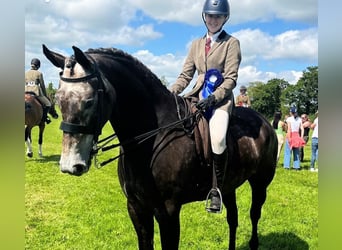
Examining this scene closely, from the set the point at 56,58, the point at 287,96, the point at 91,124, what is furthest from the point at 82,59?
the point at 287,96

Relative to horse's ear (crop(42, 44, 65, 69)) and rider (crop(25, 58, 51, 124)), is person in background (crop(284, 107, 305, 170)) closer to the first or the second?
rider (crop(25, 58, 51, 124))

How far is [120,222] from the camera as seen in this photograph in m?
6.55

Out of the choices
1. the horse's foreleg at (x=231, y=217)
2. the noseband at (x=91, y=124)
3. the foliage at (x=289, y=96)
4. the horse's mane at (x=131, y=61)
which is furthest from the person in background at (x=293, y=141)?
the noseband at (x=91, y=124)

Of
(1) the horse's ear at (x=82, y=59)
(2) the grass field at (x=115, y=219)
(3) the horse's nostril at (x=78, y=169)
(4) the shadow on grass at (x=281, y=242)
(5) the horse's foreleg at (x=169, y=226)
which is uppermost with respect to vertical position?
(1) the horse's ear at (x=82, y=59)

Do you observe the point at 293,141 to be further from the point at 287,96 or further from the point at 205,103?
the point at 287,96

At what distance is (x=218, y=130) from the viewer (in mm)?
3707

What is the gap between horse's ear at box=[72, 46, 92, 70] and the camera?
2.80 metres

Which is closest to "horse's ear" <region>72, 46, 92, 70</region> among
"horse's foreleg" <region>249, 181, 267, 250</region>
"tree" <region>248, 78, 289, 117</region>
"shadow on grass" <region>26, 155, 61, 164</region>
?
"horse's foreleg" <region>249, 181, 267, 250</region>

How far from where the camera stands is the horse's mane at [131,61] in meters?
3.37

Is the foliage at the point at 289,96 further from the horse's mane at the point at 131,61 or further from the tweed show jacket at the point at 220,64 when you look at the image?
the horse's mane at the point at 131,61
